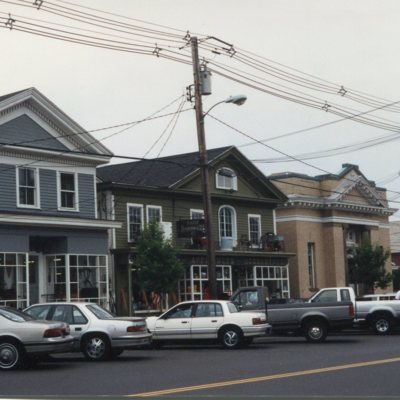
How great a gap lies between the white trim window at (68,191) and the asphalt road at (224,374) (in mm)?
12825

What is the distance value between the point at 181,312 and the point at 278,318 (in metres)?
3.72

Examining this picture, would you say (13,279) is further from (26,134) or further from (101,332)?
(101,332)

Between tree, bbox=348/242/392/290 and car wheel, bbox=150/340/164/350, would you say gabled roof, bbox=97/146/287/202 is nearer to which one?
tree, bbox=348/242/392/290

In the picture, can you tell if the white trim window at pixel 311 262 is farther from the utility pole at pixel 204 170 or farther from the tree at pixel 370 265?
the utility pole at pixel 204 170

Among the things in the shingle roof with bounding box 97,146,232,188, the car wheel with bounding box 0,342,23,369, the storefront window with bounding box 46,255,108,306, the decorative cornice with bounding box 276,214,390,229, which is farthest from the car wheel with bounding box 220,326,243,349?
the decorative cornice with bounding box 276,214,390,229

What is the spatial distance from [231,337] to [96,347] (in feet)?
15.1

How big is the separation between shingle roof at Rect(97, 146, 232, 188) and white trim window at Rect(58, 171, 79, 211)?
547 cm

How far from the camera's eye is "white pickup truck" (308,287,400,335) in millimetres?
30359

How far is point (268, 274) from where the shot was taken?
47.4m

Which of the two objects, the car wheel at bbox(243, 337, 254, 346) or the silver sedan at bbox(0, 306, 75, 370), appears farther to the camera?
the car wheel at bbox(243, 337, 254, 346)

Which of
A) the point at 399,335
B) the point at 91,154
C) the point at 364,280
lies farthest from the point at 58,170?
the point at 364,280

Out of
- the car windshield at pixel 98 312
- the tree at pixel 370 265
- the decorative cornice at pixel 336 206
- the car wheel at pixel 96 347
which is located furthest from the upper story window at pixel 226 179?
the car wheel at pixel 96 347

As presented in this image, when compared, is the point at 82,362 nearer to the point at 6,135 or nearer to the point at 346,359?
the point at 346,359

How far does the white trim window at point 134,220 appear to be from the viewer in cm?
4009
